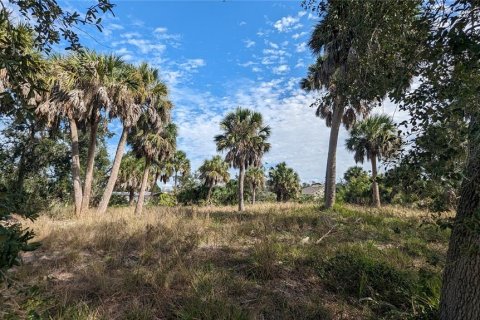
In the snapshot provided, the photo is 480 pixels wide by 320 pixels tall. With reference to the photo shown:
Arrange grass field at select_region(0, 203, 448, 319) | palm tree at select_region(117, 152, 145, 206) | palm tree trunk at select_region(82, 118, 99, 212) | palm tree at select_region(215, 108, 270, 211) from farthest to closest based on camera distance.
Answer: palm tree at select_region(117, 152, 145, 206) → palm tree at select_region(215, 108, 270, 211) → palm tree trunk at select_region(82, 118, 99, 212) → grass field at select_region(0, 203, 448, 319)

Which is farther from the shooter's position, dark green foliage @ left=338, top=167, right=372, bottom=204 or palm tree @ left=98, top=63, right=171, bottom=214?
dark green foliage @ left=338, top=167, right=372, bottom=204

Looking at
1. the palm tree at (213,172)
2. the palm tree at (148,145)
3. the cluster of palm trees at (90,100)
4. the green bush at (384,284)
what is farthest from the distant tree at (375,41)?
the palm tree at (213,172)

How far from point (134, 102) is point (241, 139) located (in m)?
11.3

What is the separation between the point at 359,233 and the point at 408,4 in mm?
7465

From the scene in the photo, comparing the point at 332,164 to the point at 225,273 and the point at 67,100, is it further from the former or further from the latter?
the point at 67,100

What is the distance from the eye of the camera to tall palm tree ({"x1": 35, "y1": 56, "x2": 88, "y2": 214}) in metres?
15.7

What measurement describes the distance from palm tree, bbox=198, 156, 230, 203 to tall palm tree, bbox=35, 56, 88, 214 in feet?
78.0

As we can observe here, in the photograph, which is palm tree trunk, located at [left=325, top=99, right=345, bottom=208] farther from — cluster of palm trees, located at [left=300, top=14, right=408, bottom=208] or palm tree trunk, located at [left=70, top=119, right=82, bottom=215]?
palm tree trunk, located at [left=70, top=119, right=82, bottom=215]

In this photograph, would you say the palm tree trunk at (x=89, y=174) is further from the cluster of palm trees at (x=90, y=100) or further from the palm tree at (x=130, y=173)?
the palm tree at (x=130, y=173)

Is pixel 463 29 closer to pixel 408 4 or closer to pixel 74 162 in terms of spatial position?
pixel 408 4

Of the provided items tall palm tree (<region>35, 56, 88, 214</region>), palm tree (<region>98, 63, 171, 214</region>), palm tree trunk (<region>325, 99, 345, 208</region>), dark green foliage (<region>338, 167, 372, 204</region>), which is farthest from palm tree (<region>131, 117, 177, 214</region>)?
dark green foliage (<region>338, 167, 372, 204</region>)

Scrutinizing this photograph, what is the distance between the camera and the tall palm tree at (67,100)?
15.7 meters

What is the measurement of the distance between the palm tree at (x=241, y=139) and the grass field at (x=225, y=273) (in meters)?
18.1

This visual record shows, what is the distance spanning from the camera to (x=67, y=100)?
51.7 feet
